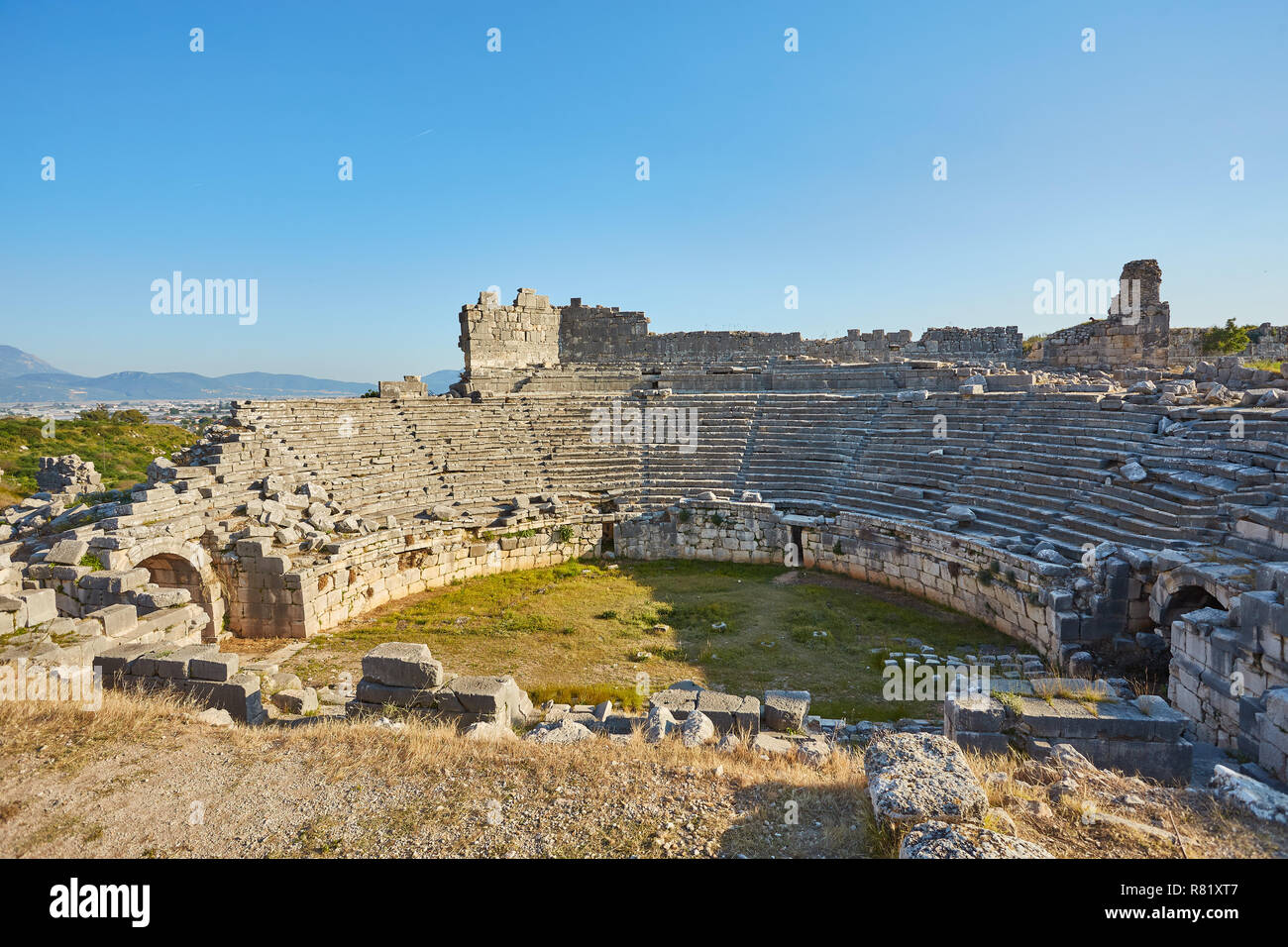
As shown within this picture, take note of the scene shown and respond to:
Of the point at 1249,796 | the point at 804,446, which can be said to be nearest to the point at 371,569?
the point at 804,446

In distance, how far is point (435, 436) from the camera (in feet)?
59.7

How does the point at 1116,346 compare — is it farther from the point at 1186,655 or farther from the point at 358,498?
the point at 358,498

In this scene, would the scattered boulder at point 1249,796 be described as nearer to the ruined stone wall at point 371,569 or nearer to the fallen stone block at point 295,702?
the fallen stone block at point 295,702

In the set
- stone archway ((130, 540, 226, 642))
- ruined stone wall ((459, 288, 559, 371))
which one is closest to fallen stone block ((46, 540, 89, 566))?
stone archway ((130, 540, 226, 642))

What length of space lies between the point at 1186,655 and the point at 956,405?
955 centimetres

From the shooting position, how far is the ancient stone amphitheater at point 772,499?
8.76m

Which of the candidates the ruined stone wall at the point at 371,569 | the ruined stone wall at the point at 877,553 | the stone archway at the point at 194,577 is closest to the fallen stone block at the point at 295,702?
the ruined stone wall at the point at 371,569

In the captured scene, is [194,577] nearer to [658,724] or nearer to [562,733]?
[562,733]

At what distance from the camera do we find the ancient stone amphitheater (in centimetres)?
876

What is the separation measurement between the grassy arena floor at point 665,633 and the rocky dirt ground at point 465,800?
3038mm

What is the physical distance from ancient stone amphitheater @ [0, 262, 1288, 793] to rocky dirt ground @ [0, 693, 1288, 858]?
5.53 ft

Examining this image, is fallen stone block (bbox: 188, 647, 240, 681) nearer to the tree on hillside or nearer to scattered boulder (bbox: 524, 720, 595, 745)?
scattered boulder (bbox: 524, 720, 595, 745)

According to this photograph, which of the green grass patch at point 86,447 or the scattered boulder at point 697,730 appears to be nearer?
the scattered boulder at point 697,730
